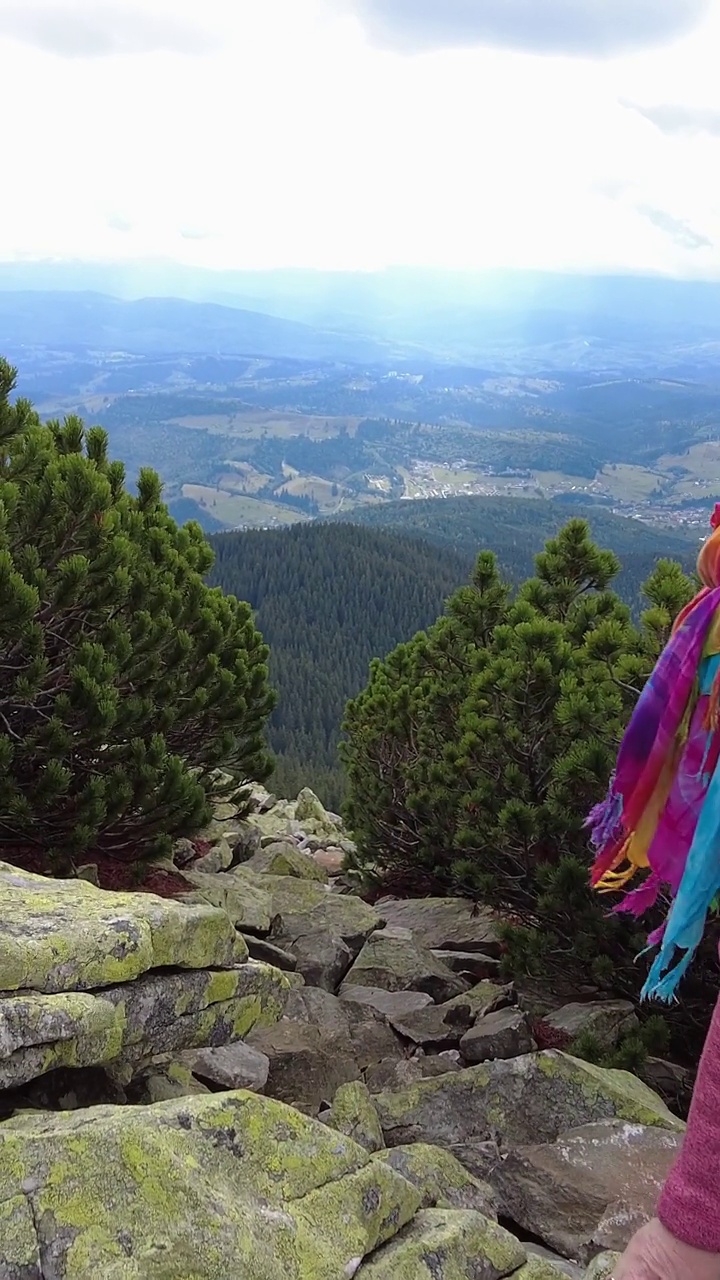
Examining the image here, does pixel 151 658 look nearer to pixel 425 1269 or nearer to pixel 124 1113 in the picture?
pixel 124 1113

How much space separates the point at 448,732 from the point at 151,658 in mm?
4661

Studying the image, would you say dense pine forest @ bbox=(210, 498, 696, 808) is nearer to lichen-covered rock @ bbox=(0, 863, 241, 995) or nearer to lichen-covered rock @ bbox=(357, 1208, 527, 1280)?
lichen-covered rock @ bbox=(0, 863, 241, 995)

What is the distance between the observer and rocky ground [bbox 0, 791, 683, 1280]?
312 centimetres

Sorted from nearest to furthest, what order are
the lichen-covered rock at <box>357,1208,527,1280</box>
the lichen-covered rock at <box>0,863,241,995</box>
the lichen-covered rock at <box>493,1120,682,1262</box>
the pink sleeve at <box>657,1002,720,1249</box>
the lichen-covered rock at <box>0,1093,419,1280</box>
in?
the pink sleeve at <box>657,1002,720,1249</box> < the lichen-covered rock at <box>0,1093,419,1280</box> < the lichen-covered rock at <box>357,1208,527,1280</box> < the lichen-covered rock at <box>0,863,241,995</box> < the lichen-covered rock at <box>493,1120,682,1262</box>

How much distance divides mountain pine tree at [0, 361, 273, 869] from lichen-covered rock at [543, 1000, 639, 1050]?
4.35 meters

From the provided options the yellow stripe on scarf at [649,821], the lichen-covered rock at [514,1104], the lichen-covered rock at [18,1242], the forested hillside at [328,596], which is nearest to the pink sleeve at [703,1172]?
the yellow stripe on scarf at [649,821]

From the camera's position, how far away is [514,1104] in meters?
6.06

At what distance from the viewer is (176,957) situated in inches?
190

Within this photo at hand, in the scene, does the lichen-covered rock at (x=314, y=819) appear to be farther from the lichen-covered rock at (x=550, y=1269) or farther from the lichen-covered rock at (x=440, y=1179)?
the lichen-covered rock at (x=550, y=1269)

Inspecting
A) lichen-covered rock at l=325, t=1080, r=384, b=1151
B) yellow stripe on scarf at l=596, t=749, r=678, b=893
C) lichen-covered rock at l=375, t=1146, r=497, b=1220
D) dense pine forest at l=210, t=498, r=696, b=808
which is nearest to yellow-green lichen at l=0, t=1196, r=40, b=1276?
lichen-covered rock at l=375, t=1146, r=497, b=1220

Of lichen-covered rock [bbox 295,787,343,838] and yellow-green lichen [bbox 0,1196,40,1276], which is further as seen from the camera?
lichen-covered rock [bbox 295,787,343,838]

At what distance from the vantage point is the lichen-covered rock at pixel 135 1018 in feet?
12.8

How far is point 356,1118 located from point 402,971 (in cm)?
433

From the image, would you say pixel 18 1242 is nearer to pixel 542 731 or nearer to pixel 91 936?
pixel 91 936
